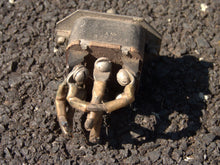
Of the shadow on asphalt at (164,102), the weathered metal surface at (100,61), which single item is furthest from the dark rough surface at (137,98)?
the weathered metal surface at (100,61)

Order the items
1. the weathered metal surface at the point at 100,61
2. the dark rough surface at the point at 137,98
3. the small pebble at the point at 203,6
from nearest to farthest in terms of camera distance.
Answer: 1. the weathered metal surface at the point at 100,61
2. the dark rough surface at the point at 137,98
3. the small pebble at the point at 203,6

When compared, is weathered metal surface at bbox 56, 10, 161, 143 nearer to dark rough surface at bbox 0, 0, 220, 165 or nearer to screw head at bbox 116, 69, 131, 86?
screw head at bbox 116, 69, 131, 86

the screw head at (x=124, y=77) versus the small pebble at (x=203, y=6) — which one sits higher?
the small pebble at (x=203, y=6)

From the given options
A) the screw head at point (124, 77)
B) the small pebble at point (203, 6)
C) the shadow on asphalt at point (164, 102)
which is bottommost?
the shadow on asphalt at point (164, 102)

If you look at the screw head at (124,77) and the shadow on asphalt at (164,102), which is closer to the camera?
the screw head at (124,77)

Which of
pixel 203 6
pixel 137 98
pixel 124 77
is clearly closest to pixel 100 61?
pixel 124 77

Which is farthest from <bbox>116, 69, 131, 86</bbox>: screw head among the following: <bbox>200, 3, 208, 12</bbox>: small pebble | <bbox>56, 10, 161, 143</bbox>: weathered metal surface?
<bbox>200, 3, 208, 12</bbox>: small pebble

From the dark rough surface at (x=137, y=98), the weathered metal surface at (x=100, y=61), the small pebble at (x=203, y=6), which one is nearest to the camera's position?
the weathered metal surface at (x=100, y=61)

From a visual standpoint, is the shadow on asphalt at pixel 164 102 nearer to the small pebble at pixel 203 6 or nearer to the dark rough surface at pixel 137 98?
the dark rough surface at pixel 137 98

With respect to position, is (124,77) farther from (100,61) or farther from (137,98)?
(137,98)
